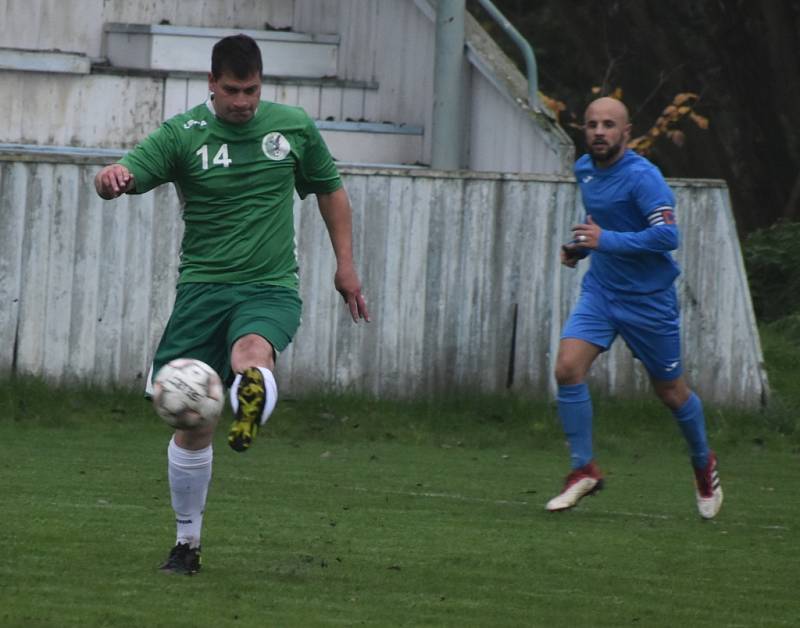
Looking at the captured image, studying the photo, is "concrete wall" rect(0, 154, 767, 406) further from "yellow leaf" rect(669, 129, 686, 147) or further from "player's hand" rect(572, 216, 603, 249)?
"yellow leaf" rect(669, 129, 686, 147)

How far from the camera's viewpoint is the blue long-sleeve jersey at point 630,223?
8.98m

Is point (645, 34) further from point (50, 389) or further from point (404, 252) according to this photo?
point (50, 389)

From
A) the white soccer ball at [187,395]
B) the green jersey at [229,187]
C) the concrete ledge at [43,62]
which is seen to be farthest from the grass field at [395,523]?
the concrete ledge at [43,62]

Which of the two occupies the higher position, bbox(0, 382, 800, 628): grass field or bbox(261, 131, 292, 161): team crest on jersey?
bbox(261, 131, 292, 161): team crest on jersey

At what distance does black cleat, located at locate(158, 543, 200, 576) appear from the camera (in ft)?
22.2

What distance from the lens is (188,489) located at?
679cm

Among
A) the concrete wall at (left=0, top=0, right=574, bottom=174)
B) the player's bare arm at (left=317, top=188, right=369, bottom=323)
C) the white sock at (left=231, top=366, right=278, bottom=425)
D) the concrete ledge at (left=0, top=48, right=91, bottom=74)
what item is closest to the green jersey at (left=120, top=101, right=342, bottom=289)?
the player's bare arm at (left=317, top=188, right=369, bottom=323)

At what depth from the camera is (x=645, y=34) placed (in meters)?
21.9

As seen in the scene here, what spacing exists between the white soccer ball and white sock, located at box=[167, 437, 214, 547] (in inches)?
8.1

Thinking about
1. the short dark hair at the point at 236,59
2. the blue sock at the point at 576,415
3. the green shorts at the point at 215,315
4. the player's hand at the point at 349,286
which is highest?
the short dark hair at the point at 236,59

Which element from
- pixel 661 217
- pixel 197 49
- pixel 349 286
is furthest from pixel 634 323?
pixel 197 49

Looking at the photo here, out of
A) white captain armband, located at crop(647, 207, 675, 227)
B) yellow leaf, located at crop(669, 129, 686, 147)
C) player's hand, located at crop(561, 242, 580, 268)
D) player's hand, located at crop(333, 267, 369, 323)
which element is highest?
yellow leaf, located at crop(669, 129, 686, 147)

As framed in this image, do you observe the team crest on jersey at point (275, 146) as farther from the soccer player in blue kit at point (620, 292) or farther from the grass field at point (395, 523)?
the soccer player in blue kit at point (620, 292)

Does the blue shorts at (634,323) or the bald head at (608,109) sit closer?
the bald head at (608,109)
